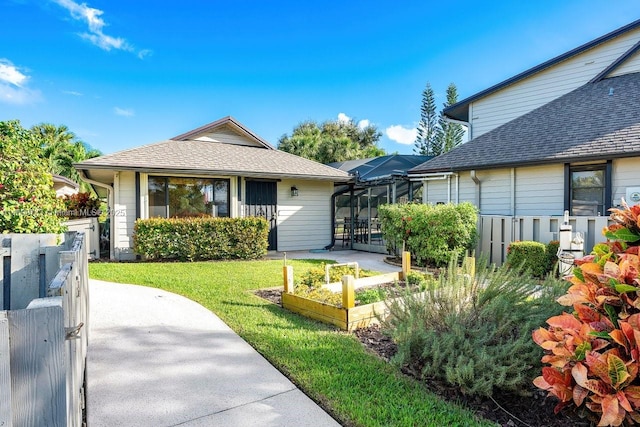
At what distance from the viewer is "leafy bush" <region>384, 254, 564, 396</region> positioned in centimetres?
281

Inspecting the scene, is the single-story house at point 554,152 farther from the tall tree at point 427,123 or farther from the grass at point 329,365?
the tall tree at point 427,123

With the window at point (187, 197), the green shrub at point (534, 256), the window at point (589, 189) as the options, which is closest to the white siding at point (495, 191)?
the window at point (589, 189)

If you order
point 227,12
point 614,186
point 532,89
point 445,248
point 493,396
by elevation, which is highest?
point 227,12

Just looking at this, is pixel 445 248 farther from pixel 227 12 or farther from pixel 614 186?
pixel 227 12

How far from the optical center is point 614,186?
8.36 metres

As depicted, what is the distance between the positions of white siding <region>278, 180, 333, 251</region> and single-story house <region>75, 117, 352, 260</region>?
36 millimetres

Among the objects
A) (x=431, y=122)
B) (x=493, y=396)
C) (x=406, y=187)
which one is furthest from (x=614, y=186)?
(x=431, y=122)

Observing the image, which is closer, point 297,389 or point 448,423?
point 448,423

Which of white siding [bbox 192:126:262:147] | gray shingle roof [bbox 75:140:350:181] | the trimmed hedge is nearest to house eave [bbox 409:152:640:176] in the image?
gray shingle roof [bbox 75:140:350:181]

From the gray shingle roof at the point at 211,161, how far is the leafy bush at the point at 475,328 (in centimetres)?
863

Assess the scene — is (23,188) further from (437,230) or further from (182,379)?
(437,230)

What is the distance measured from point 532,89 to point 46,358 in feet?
51.1

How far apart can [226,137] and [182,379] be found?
12.2m

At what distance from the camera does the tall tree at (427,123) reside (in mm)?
31625
